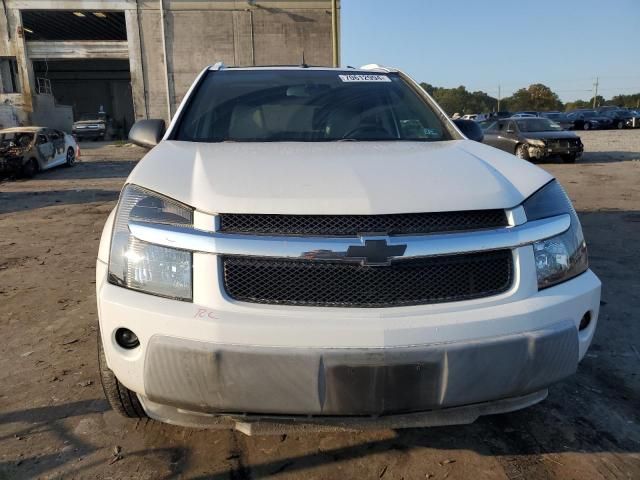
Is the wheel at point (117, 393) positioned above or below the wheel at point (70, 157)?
below

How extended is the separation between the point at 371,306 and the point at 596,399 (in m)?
1.70

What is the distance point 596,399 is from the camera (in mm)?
2771

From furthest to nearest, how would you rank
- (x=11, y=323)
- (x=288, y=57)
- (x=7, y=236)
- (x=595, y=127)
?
(x=595, y=127), (x=288, y=57), (x=7, y=236), (x=11, y=323)

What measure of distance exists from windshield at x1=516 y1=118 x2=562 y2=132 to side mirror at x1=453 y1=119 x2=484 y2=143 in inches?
569

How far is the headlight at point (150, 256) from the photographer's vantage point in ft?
6.24

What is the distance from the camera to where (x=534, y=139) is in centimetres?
1597

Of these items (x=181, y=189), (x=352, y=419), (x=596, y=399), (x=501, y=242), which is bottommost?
(x=596, y=399)

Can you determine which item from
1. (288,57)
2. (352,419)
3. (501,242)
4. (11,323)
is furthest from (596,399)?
(288,57)

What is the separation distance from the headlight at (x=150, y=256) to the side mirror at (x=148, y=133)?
131cm

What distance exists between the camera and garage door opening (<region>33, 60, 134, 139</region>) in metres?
46.7

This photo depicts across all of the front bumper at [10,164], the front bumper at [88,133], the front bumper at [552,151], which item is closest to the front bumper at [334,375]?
the front bumper at [10,164]

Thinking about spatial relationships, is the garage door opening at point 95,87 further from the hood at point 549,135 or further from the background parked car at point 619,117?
the background parked car at point 619,117

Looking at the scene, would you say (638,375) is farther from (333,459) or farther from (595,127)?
(595,127)

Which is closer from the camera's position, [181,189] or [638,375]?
[181,189]
